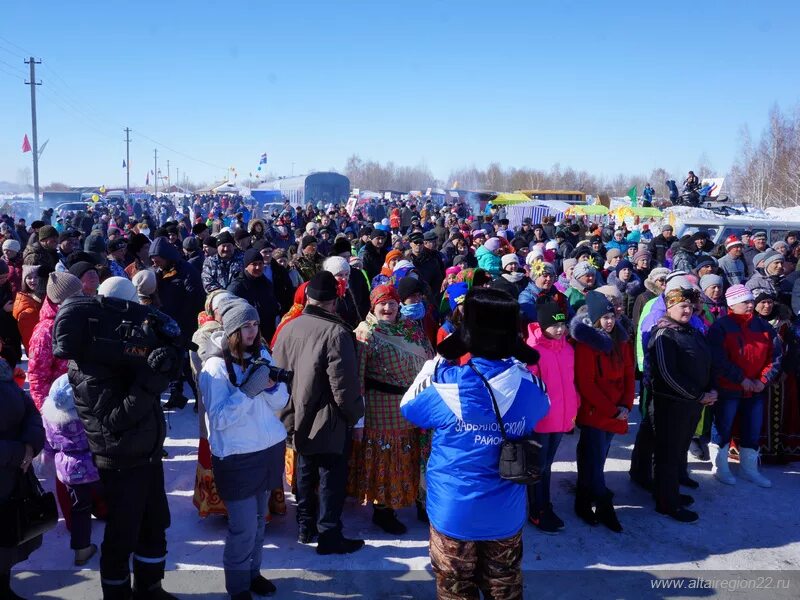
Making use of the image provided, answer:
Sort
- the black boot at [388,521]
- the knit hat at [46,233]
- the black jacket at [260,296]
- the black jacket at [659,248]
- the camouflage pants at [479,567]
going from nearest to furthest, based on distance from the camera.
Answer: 1. the camouflage pants at [479,567]
2. the black boot at [388,521]
3. the black jacket at [260,296]
4. the knit hat at [46,233]
5. the black jacket at [659,248]

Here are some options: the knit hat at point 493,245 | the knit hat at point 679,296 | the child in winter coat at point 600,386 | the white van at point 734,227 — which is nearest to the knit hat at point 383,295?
the child in winter coat at point 600,386

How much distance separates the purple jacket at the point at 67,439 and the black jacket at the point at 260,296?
2.64m

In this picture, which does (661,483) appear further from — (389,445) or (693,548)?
(389,445)

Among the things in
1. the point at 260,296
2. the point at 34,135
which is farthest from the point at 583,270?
the point at 34,135

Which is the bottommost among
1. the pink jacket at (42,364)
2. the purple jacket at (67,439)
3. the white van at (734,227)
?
the purple jacket at (67,439)

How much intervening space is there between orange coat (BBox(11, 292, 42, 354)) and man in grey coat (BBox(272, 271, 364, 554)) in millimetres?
2835

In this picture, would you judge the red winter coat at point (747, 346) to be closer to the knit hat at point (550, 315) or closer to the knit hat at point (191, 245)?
the knit hat at point (550, 315)

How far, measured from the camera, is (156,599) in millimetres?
3334

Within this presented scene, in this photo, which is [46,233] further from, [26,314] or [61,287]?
[61,287]

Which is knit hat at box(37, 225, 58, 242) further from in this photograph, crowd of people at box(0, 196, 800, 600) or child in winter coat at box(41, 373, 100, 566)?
child in winter coat at box(41, 373, 100, 566)

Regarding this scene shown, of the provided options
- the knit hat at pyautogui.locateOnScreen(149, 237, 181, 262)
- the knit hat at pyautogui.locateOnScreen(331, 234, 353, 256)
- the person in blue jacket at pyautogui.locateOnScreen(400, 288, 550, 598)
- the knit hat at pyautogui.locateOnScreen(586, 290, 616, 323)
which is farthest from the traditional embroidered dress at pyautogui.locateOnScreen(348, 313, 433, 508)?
the knit hat at pyautogui.locateOnScreen(331, 234, 353, 256)

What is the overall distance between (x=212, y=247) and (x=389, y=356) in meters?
6.46

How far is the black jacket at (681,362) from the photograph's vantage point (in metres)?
4.42

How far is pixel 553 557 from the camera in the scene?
158 inches
